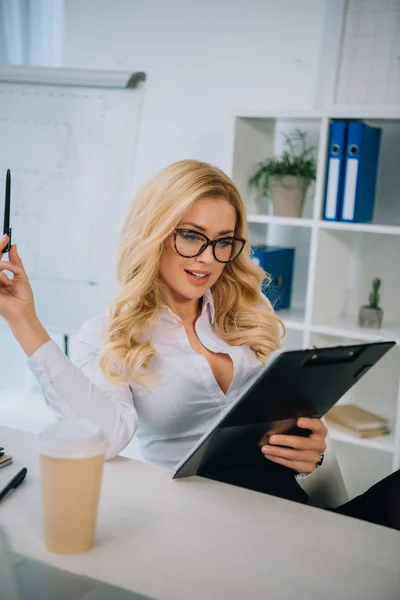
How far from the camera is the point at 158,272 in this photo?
1462mm

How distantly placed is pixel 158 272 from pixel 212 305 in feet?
0.57

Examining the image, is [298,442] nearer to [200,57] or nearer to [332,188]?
→ [332,188]

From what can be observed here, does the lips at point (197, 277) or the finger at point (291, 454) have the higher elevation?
the lips at point (197, 277)

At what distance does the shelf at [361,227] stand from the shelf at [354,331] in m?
0.34

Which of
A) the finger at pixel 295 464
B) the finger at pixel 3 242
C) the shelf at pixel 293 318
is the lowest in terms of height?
the finger at pixel 295 464

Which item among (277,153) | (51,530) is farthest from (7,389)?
(51,530)

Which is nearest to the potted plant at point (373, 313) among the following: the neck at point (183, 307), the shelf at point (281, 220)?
the shelf at point (281, 220)

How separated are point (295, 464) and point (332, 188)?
131 cm

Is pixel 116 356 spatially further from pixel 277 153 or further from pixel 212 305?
pixel 277 153

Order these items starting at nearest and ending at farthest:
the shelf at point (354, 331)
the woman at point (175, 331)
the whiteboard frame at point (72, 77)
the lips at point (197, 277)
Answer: the woman at point (175, 331) → the lips at point (197, 277) → the shelf at point (354, 331) → the whiteboard frame at point (72, 77)

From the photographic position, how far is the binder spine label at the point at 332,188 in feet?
7.22

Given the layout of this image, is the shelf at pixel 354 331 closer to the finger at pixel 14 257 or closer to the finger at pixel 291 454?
the finger at pixel 291 454

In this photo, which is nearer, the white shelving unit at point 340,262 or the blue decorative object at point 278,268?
the white shelving unit at point 340,262

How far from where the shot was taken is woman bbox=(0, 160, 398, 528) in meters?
1.30
